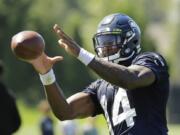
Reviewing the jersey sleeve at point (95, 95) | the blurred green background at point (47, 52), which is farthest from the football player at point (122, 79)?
the blurred green background at point (47, 52)

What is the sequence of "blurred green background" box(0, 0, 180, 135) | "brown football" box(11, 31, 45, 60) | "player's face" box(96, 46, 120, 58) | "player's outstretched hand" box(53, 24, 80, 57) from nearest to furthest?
"player's outstretched hand" box(53, 24, 80, 57)
"brown football" box(11, 31, 45, 60)
"player's face" box(96, 46, 120, 58)
"blurred green background" box(0, 0, 180, 135)

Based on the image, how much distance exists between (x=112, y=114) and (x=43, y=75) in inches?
23.6

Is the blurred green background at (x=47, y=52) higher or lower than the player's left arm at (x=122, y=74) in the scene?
lower

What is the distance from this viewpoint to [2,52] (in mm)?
42750

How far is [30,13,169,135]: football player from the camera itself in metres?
6.20

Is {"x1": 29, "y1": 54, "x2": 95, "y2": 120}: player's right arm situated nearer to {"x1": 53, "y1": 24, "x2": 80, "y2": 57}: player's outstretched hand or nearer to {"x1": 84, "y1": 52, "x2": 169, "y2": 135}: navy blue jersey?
{"x1": 53, "y1": 24, "x2": 80, "y2": 57}: player's outstretched hand

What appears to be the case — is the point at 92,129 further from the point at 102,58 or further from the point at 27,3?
the point at 27,3

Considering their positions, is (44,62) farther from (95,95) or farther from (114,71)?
(95,95)

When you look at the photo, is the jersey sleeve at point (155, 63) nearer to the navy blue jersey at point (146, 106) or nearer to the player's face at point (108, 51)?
the navy blue jersey at point (146, 106)

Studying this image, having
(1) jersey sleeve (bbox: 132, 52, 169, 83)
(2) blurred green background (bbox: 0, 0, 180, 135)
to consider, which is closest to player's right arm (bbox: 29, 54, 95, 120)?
(1) jersey sleeve (bbox: 132, 52, 169, 83)

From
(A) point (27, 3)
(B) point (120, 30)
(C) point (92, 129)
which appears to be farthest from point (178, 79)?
(B) point (120, 30)

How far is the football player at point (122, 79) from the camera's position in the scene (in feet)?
20.3

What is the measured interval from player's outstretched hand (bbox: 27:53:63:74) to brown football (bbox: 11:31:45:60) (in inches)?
1.6

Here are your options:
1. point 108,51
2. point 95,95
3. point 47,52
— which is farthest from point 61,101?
point 47,52
